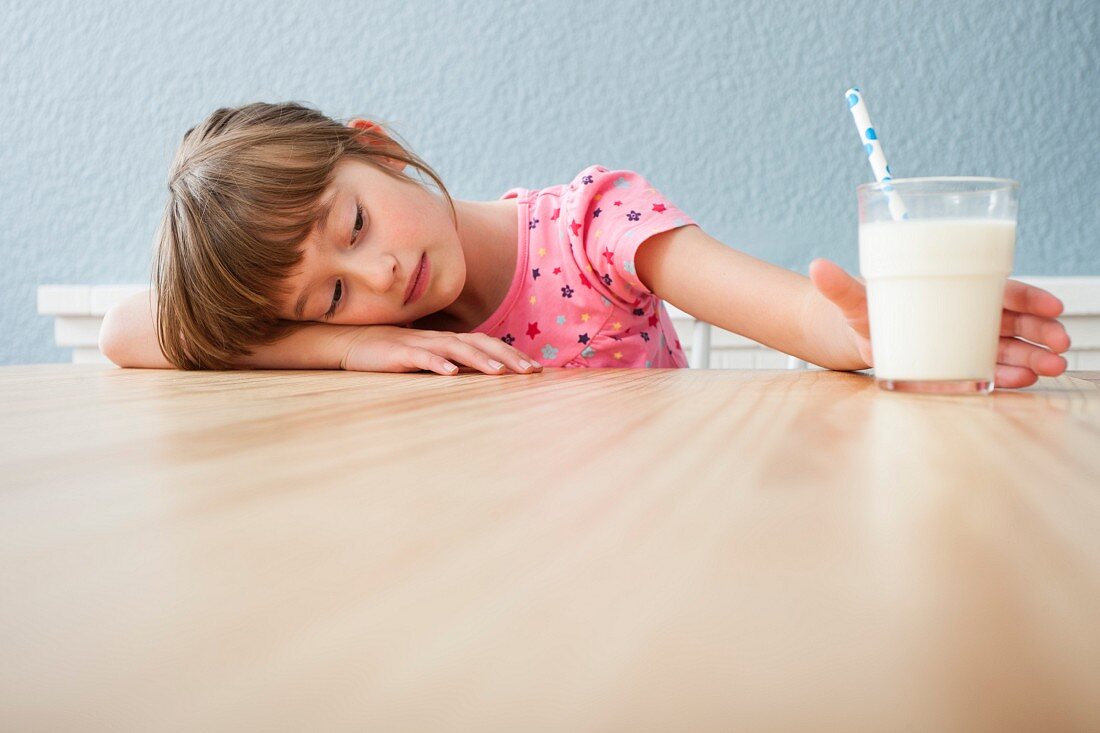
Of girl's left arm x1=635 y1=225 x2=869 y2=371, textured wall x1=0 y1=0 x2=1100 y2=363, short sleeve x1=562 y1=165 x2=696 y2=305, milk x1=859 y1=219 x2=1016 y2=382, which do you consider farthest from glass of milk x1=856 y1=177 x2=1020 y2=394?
textured wall x1=0 y1=0 x2=1100 y2=363

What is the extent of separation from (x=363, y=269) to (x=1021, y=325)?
0.58 meters

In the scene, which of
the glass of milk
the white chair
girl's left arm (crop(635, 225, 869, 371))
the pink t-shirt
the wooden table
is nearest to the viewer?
the wooden table

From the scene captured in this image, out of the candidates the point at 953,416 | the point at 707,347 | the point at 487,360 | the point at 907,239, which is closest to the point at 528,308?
the point at 487,360

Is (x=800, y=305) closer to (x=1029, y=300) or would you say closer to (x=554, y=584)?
(x=1029, y=300)

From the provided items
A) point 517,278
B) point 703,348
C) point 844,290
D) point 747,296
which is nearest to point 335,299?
point 517,278

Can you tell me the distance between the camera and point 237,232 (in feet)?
2.98

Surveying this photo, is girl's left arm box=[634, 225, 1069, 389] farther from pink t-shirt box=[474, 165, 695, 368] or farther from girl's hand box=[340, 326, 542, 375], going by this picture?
girl's hand box=[340, 326, 542, 375]

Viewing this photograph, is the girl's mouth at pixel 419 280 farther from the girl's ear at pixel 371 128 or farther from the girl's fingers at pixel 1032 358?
the girl's fingers at pixel 1032 358

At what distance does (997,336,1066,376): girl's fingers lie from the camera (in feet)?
1.67

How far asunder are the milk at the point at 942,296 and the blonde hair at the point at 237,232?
1.91 feet

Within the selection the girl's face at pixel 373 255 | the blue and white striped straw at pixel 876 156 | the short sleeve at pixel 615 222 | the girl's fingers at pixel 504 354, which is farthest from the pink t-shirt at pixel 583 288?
the blue and white striped straw at pixel 876 156

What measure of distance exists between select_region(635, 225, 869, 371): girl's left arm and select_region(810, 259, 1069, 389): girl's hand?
0.30ft

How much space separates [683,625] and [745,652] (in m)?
0.01

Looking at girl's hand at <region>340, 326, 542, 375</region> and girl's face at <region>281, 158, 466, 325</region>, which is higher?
girl's face at <region>281, 158, 466, 325</region>
